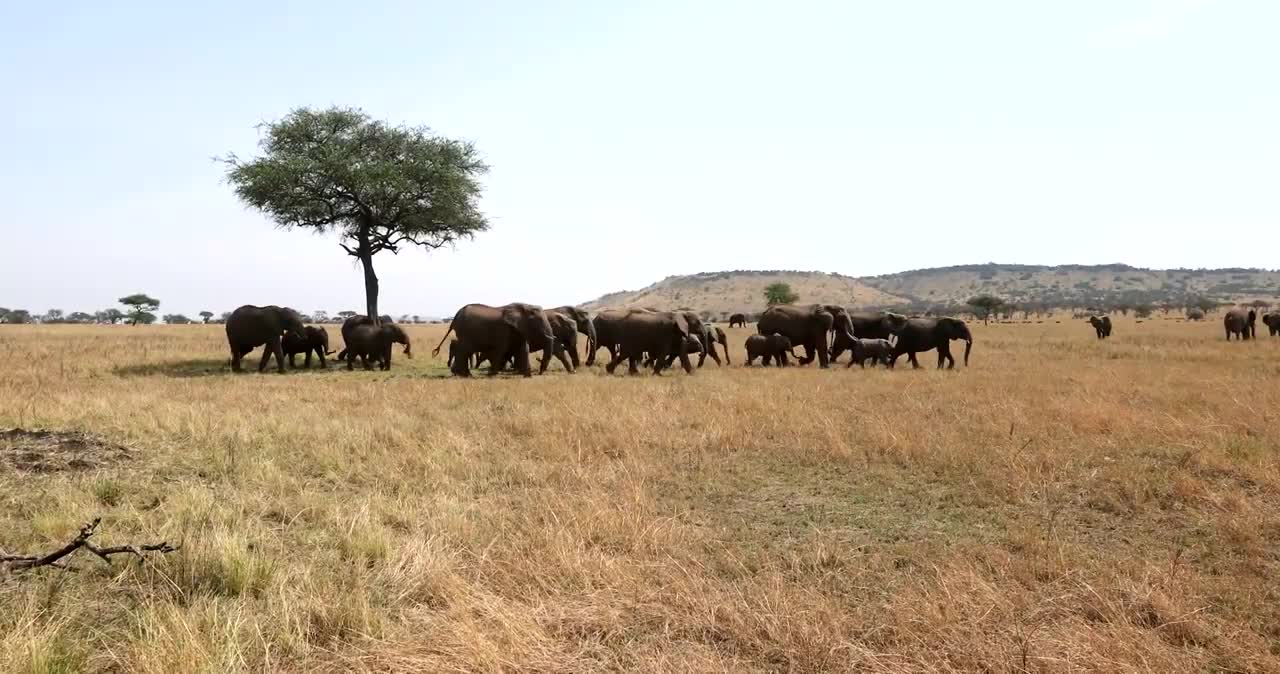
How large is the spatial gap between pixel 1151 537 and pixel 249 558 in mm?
6261

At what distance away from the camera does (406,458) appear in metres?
7.59

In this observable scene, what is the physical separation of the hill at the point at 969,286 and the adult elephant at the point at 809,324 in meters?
112

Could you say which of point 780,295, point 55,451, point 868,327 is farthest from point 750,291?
point 55,451

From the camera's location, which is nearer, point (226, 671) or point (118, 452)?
point (226, 671)

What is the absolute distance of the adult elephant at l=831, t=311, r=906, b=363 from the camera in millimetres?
25016

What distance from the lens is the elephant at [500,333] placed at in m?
18.2

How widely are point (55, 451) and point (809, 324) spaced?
67.3 feet

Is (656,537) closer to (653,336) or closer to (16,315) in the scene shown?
(653,336)

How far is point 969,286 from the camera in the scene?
173250 millimetres

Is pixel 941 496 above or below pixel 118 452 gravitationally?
below

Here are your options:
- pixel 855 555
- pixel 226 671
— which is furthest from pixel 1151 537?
pixel 226 671

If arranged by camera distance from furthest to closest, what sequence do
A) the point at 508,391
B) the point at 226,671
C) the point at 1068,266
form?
1. the point at 1068,266
2. the point at 508,391
3. the point at 226,671

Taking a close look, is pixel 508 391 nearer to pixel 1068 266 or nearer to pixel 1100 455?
pixel 1100 455

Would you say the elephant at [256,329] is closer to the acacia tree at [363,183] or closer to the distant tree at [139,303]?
the acacia tree at [363,183]
